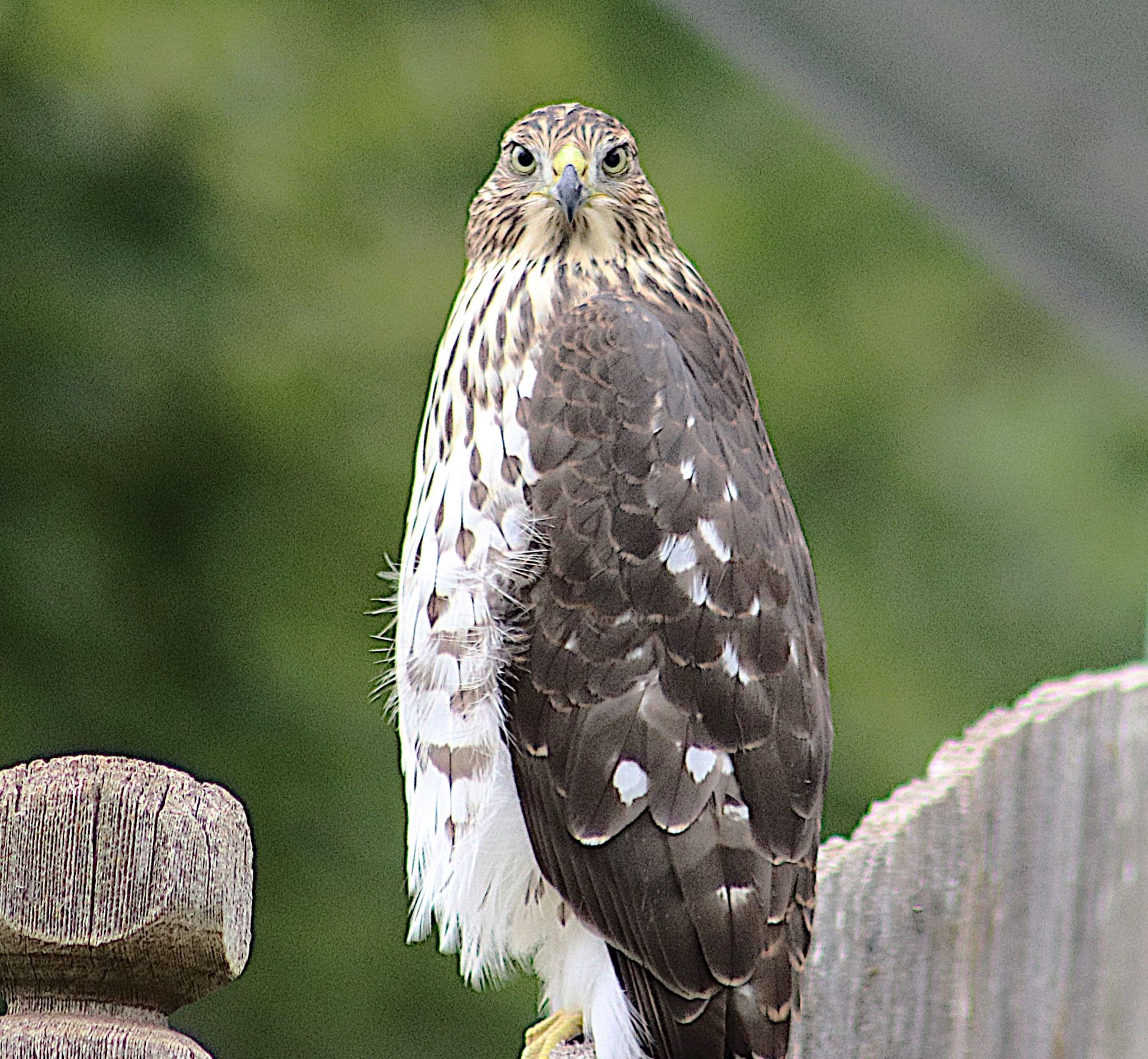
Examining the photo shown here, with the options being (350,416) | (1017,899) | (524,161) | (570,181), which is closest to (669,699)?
(1017,899)

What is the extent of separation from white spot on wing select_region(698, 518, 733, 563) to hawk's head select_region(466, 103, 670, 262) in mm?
579

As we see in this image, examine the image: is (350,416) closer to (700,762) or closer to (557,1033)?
(557,1033)

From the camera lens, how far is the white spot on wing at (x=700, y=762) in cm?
228

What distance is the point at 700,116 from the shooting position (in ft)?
19.6

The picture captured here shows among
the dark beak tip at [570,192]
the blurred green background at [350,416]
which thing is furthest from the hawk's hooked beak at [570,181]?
the blurred green background at [350,416]

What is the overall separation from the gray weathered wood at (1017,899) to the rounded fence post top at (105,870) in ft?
1.96

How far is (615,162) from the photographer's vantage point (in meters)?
2.86

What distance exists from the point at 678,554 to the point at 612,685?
0.19 meters

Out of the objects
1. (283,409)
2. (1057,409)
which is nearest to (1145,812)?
(283,409)

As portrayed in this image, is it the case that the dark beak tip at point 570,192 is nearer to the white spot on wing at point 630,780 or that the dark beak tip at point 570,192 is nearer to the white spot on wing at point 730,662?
the white spot on wing at point 730,662

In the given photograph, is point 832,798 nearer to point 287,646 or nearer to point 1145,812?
point 287,646

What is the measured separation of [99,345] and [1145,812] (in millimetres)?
3984

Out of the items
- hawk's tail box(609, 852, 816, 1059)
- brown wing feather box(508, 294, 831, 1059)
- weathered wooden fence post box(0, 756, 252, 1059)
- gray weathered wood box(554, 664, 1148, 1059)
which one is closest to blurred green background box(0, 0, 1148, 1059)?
brown wing feather box(508, 294, 831, 1059)

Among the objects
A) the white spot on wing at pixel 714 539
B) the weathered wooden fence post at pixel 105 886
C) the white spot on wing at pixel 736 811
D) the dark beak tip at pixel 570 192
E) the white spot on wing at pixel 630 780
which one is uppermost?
the dark beak tip at pixel 570 192
